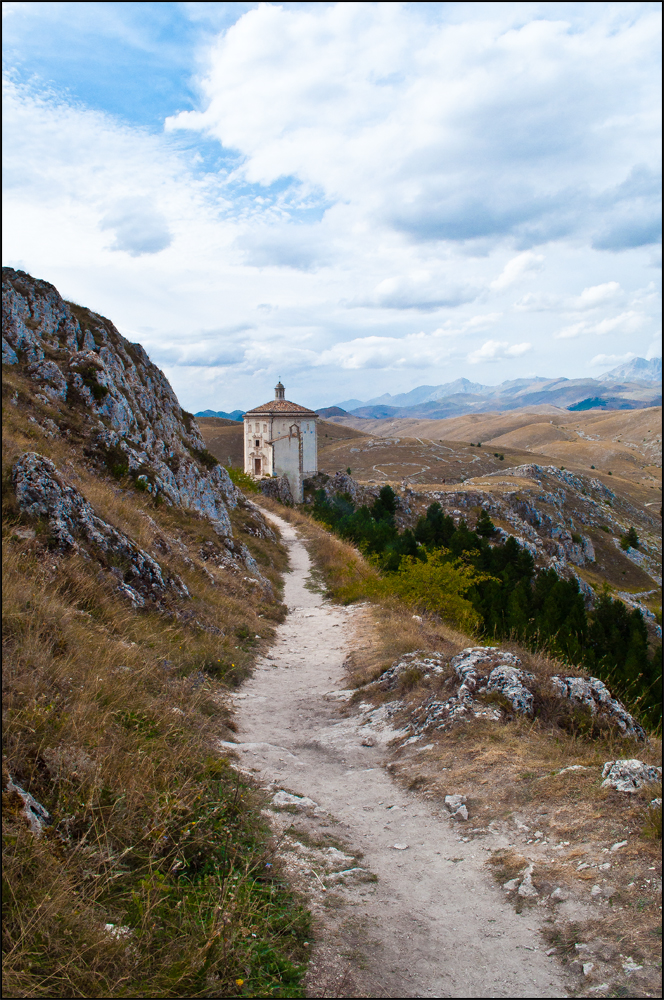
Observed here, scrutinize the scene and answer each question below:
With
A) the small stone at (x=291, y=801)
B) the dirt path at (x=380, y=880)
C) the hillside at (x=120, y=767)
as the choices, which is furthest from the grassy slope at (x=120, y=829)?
the dirt path at (x=380, y=880)

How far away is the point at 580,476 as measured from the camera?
78.9m

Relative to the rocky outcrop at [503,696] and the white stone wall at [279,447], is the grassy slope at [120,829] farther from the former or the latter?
the white stone wall at [279,447]

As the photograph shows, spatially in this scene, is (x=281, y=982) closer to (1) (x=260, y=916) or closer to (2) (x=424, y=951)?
(1) (x=260, y=916)

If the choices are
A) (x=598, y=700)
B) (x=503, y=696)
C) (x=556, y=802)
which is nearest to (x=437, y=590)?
(x=503, y=696)

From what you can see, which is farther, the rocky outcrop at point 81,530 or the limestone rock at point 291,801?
the rocky outcrop at point 81,530

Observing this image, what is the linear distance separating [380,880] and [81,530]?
23.3 ft

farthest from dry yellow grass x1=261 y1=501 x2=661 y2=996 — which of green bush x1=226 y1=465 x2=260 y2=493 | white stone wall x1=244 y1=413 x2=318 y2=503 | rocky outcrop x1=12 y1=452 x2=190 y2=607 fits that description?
white stone wall x1=244 y1=413 x2=318 y2=503

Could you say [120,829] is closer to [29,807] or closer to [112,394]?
[29,807]

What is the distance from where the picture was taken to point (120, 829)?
378 cm

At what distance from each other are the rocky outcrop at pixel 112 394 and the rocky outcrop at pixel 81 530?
18.5ft

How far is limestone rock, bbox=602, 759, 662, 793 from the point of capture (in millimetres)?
4789

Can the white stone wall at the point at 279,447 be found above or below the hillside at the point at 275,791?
above

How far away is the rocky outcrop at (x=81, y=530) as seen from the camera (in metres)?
8.45

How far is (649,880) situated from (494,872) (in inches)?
43.5
